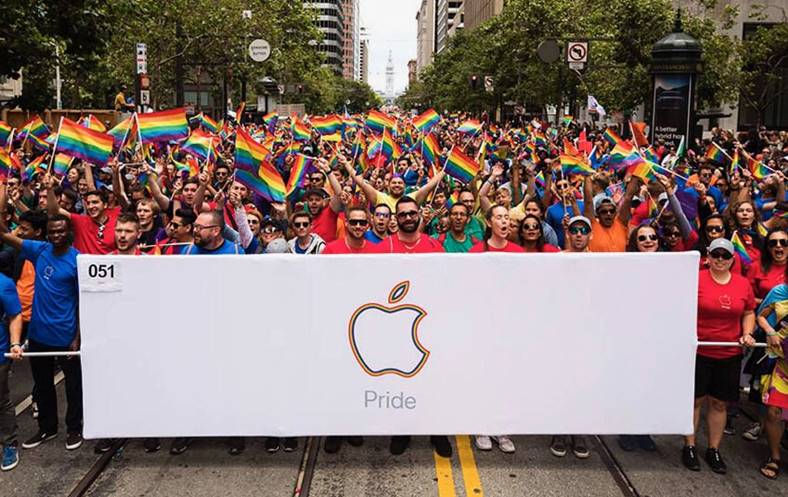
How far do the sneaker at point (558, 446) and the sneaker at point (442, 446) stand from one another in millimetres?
766

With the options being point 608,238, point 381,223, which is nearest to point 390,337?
point 381,223

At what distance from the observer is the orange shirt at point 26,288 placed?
6609 millimetres

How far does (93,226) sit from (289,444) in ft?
9.86

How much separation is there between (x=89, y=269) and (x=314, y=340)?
5.23 ft

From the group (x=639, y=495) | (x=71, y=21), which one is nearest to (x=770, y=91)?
(x=71, y=21)

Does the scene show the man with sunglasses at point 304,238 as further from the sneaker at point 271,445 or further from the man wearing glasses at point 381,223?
the sneaker at point 271,445

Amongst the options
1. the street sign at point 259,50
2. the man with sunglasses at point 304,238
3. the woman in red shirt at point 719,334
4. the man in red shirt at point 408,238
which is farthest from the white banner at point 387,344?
the street sign at point 259,50

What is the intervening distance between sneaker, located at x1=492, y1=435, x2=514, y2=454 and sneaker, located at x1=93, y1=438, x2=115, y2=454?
291 centimetres

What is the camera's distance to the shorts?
18.5 ft

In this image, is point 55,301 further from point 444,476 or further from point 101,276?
point 444,476

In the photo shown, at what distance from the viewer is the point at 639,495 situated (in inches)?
205

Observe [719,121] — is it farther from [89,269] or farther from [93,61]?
[89,269]

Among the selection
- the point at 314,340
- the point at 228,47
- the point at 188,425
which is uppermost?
the point at 228,47

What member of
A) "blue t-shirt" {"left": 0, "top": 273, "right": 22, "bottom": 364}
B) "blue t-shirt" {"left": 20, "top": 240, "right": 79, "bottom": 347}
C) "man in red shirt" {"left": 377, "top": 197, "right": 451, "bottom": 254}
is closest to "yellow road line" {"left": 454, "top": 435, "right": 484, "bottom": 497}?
"man in red shirt" {"left": 377, "top": 197, "right": 451, "bottom": 254}
